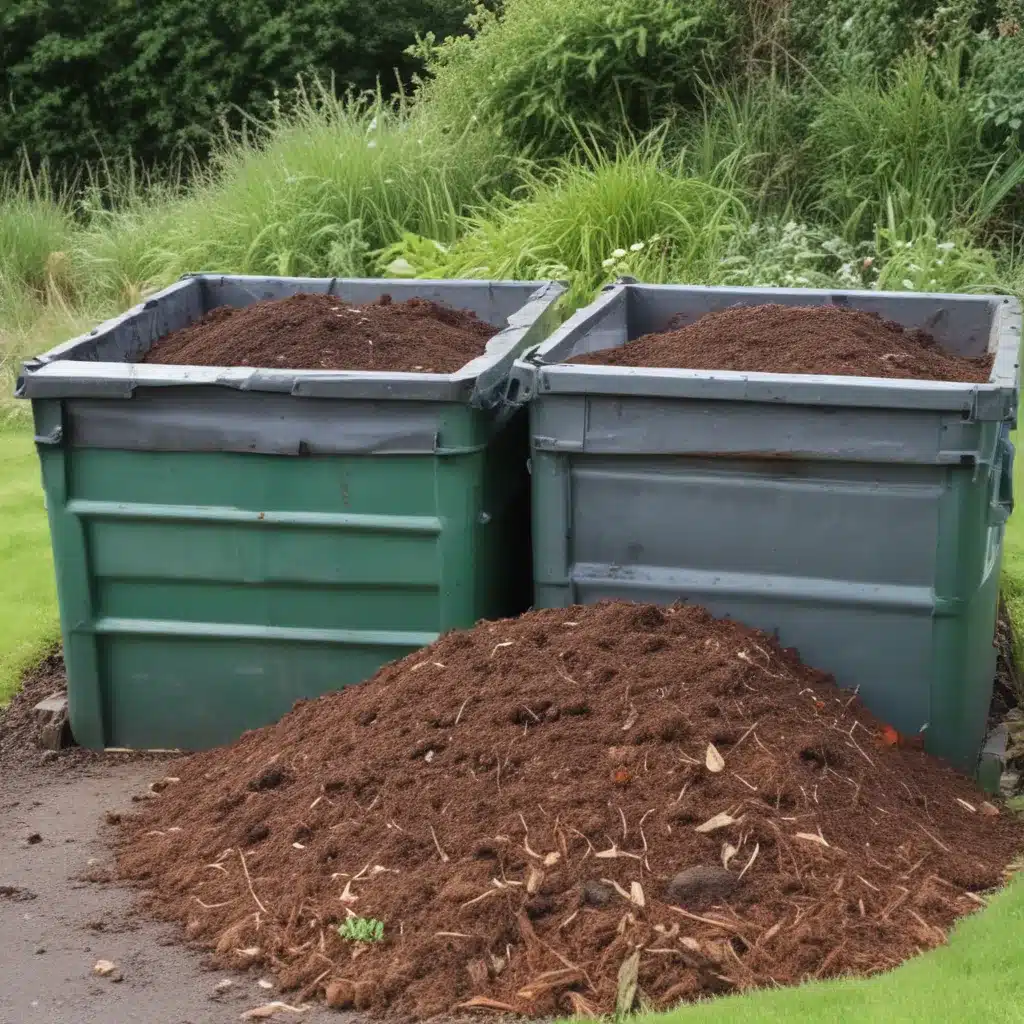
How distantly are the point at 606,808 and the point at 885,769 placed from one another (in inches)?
33.9

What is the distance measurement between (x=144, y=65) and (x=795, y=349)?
1485cm

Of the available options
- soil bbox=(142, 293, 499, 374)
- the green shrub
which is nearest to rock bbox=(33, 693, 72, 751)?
soil bbox=(142, 293, 499, 374)

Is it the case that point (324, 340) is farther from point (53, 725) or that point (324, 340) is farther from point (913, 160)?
point (913, 160)

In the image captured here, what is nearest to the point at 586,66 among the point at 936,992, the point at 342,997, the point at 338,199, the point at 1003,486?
the point at 338,199

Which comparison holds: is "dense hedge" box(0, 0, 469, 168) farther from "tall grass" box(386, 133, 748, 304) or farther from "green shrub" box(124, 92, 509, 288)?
"tall grass" box(386, 133, 748, 304)

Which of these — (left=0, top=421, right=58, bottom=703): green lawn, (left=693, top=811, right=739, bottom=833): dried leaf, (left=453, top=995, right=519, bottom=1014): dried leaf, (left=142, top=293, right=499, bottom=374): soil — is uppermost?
(left=142, top=293, right=499, bottom=374): soil

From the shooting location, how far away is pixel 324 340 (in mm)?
5324

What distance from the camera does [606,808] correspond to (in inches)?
148

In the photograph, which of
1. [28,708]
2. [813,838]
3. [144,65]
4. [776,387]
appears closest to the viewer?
[813,838]

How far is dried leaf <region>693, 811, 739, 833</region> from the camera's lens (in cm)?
368

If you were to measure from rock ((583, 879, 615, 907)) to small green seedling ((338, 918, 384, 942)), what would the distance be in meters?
0.47

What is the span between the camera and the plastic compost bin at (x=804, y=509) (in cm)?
435

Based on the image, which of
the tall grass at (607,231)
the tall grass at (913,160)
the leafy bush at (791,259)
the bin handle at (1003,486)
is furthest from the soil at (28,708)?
the tall grass at (913,160)

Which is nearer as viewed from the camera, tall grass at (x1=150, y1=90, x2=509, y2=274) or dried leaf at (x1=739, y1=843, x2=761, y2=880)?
dried leaf at (x1=739, y1=843, x2=761, y2=880)
